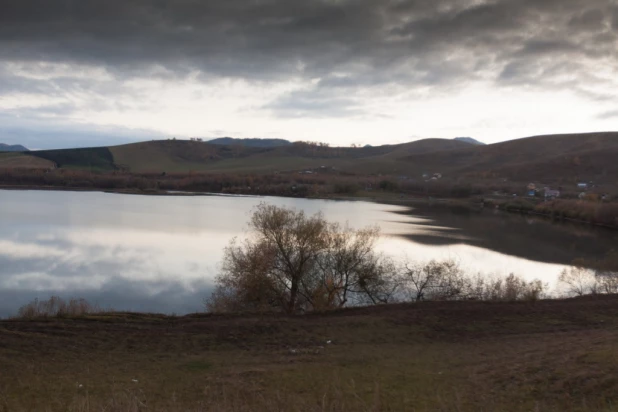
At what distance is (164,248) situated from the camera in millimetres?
37375

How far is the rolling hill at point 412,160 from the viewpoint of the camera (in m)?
131

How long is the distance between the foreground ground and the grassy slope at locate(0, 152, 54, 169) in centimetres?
13483

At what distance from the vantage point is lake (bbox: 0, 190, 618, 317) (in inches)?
1001

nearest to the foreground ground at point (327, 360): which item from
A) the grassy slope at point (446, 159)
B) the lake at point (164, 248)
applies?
the lake at point (164, 248)

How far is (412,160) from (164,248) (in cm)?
14906

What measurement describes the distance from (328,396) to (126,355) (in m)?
5.59

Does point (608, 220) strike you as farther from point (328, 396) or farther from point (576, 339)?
point (328, 396)

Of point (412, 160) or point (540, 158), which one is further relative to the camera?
point (412, 160)

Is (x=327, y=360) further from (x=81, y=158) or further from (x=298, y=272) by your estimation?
(x=81, y=158)

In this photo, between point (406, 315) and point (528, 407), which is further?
point (406, 315)

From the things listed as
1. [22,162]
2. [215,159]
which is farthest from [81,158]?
[215,159]

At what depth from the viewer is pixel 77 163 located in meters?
142

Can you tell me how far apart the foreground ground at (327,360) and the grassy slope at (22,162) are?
5308 inches

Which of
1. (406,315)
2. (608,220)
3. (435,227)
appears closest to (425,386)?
(406,315)
